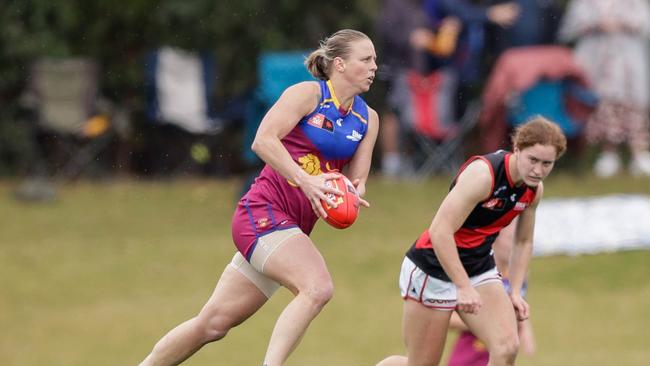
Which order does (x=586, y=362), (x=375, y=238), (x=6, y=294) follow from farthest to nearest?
(x=375, y=238) < (x=6, y=294) < (x=586, y=362)

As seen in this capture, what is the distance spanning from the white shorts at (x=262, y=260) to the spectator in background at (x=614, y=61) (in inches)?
379

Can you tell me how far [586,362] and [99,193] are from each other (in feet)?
24.4

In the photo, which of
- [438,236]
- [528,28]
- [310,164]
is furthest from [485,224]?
[528,28]

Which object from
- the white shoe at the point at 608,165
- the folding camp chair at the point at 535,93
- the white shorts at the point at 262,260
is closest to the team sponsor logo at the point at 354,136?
the white shorts at the point at 262,260

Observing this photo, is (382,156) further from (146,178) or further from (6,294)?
(6,294)

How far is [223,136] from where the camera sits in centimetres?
1791

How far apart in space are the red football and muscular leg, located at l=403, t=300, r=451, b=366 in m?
0.71

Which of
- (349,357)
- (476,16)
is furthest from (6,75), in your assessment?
(349,357)

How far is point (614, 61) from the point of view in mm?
16062

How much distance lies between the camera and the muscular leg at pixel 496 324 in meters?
7.12

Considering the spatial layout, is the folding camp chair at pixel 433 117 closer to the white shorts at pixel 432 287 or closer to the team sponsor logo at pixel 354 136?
the white shorts at pixel 432 287

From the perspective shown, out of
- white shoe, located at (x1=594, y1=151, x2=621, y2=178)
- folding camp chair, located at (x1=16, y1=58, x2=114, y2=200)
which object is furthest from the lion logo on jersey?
folding camp chair, located at (x1=16, y1=58, x2=114, y2=200)

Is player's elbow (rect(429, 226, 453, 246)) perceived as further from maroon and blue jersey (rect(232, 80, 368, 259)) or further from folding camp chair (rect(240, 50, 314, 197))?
folding camp chair (rect(240, 50, 314, 197))

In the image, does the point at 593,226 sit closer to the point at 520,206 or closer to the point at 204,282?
the point at 204,282
